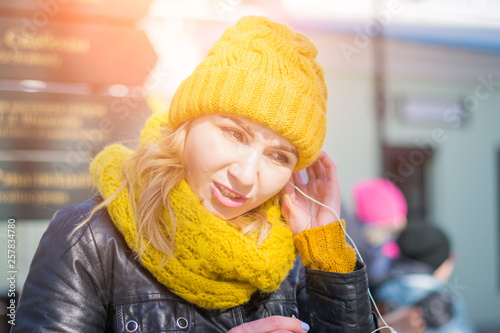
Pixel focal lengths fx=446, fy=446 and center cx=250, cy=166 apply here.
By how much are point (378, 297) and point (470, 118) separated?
3.91 meters

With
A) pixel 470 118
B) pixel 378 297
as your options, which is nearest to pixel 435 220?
pixel 470 118

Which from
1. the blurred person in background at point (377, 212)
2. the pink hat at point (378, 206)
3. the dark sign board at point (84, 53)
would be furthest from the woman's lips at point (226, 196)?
the pink hat at point (378, 206)

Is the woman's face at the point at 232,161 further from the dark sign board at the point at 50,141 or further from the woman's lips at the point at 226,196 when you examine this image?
the dark sign board at the point at 50,141

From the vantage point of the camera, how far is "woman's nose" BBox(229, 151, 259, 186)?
3.65ft

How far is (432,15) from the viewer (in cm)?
468

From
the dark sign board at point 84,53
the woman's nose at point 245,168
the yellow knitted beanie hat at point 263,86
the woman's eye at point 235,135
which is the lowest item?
the woman's nose at point 245,168

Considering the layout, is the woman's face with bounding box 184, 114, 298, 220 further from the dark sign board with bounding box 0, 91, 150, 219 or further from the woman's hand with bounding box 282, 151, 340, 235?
the dark sign board with bounding box 0, 91, 150, 219

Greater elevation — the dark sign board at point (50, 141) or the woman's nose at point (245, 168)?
the dark sign board at point (50, 141)

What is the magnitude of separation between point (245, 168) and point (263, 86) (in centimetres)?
22

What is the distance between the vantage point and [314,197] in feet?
4.69

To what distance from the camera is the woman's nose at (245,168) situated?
43.9 inches

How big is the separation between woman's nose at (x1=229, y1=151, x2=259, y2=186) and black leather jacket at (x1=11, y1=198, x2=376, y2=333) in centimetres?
35

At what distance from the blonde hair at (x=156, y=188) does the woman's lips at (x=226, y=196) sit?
102mm

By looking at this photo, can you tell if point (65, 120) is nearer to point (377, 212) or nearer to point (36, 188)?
point (36, 188)
